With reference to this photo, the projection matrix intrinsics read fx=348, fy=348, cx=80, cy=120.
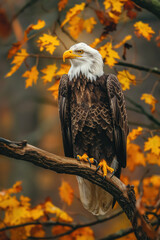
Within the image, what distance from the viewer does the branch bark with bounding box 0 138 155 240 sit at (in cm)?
244

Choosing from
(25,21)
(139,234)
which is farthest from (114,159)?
(25,21)

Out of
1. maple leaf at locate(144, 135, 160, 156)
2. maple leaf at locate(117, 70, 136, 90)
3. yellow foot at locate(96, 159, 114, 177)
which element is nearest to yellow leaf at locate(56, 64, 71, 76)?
maple leaf at locate(117, 70, 136, 90)

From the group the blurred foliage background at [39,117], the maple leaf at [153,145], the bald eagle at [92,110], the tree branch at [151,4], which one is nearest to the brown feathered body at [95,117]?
the bald eagle at [92,110]

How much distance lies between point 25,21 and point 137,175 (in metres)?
4.80

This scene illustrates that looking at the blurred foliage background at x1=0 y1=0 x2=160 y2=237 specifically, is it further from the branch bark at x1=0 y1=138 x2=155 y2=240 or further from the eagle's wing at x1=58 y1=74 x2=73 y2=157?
the branch bark at x1=0 y1=138 x2=155 y2=240

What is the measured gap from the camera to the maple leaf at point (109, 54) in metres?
3.16

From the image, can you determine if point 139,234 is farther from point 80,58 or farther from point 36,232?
point 80,58

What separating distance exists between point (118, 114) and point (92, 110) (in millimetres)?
276

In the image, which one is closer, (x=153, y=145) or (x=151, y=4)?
(x=151, y=4)

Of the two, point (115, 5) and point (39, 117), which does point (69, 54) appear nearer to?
point (115, 5)

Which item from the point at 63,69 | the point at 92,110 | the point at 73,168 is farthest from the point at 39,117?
the point at 73,168

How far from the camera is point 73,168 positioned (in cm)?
274

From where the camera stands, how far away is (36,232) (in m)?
3.67

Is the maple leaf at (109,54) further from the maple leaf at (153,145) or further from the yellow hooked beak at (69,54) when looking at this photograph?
the maple leaf at (153,145)
